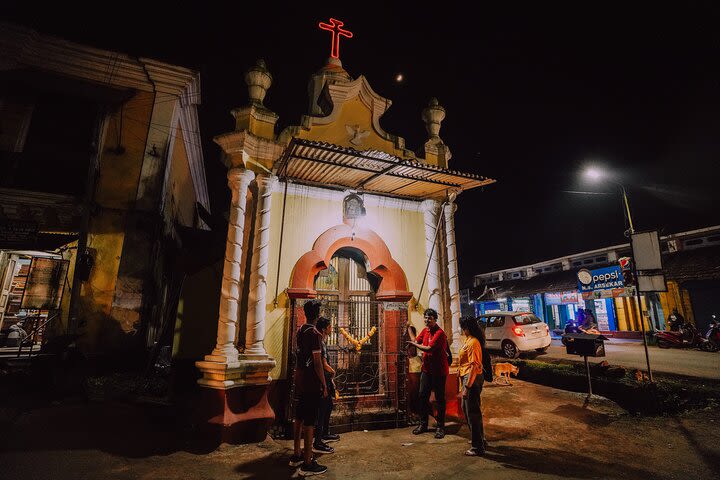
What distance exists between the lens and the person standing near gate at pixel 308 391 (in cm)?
464

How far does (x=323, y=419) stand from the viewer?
5504 mm

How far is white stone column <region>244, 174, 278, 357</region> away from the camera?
609 cm

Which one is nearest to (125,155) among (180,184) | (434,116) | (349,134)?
(180,184)

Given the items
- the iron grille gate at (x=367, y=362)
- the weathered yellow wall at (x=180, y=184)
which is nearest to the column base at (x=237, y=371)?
the iron grille gate at (x=367, y=362)

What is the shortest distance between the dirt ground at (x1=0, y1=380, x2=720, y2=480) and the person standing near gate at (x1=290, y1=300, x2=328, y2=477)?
20 centimetres

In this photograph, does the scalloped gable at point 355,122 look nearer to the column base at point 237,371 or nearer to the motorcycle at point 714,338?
the column base at point 237,371

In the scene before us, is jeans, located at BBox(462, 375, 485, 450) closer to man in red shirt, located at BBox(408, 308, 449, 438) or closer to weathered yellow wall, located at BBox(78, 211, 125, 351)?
man in red shirt, located at BBox(408, 308, 449, 438)

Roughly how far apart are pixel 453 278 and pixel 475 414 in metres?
3.16

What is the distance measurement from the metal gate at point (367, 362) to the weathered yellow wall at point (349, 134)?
3.34 metres

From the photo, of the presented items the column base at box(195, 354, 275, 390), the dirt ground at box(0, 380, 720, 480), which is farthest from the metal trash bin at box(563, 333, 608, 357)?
the column base at box(195, 354, 275, 390)

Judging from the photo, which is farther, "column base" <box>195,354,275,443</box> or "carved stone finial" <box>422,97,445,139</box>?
"carved stone finial" <box>422,97,445,139</box>

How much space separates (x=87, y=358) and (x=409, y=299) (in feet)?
23.6

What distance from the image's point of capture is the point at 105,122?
30.9 feet

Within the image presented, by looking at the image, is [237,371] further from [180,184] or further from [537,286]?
[537,286]
